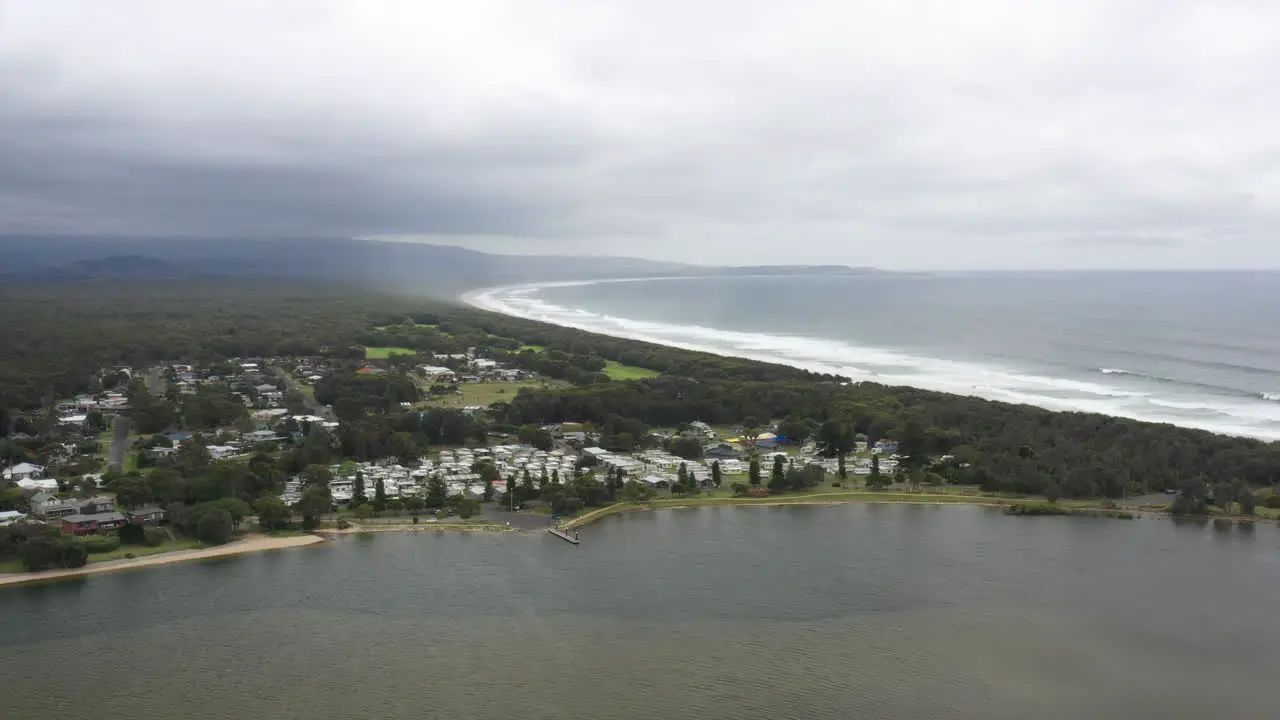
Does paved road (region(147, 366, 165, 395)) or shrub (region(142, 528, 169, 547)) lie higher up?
paved road (region(147, 366, 165, 395))

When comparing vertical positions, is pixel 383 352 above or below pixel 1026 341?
below

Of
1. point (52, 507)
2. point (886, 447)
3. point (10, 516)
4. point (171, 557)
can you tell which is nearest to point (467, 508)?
point (171, 557)

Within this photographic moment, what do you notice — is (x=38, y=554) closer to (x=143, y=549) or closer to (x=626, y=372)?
(x=143, y=549)

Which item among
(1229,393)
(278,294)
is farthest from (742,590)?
(278,294)

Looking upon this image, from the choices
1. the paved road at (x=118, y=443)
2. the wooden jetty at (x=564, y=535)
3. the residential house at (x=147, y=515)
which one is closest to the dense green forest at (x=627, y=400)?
the paved road at (x=118, y=443)

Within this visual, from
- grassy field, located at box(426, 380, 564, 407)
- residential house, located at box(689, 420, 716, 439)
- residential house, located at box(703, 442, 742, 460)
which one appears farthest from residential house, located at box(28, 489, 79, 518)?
residential house, located at box(689, 420, 716, 439)

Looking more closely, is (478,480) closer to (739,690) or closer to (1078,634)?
(739,690)

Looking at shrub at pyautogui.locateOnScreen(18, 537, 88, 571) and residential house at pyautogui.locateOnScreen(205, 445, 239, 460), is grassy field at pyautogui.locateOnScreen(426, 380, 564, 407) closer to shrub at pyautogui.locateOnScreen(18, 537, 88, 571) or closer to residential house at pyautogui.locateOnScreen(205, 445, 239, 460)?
residential house at pyautogui.locateOnScreen(205, 445, 239, 460)
